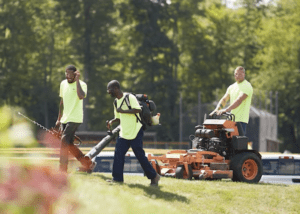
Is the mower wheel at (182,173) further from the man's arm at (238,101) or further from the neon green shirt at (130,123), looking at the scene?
the neon green shirt at (130,123)

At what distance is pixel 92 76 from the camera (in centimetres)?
4500

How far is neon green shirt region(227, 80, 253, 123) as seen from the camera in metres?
11.5

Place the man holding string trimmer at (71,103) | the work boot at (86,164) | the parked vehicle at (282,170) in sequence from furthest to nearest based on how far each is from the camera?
the parked vehicle at (282,170)
the work boot at (86,164)
the man holding string trimmer at (71,103)

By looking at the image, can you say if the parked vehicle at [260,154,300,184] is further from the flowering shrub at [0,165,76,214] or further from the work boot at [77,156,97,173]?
the flowering shrub at [0,165,76,214]

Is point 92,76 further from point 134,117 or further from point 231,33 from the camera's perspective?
point 134,117

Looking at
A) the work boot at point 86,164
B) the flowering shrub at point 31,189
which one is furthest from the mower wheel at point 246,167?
the flowering shrub at point 31,189

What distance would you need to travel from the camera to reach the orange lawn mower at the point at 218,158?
1147 cm

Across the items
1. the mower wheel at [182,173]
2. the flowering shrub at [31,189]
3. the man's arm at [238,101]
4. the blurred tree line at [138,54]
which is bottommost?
the mower wheel at [182,173]

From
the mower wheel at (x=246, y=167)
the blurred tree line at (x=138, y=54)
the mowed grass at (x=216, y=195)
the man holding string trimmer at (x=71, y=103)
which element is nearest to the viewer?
the mowed grass at (x=216, y=195)

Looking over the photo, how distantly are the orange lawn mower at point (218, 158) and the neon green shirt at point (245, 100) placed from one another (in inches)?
5.0

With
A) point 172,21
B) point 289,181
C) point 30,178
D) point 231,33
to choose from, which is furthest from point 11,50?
point 30,178

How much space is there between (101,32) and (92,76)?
10.1ft

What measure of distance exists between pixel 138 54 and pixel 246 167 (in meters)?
35.2

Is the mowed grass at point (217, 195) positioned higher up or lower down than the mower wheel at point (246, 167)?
lower down
